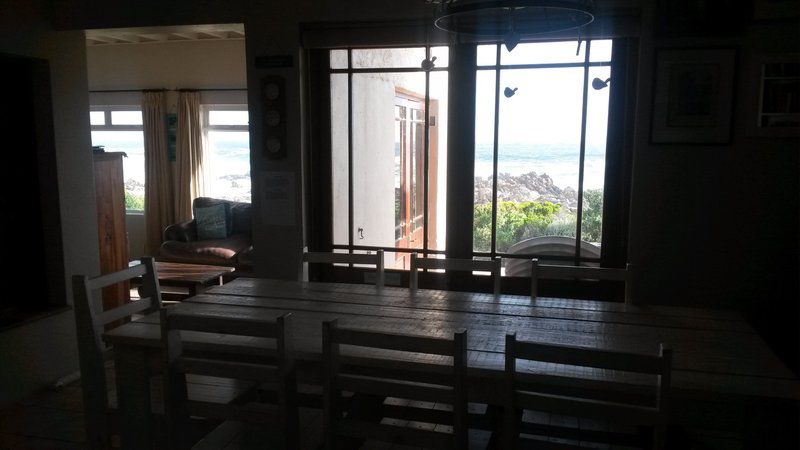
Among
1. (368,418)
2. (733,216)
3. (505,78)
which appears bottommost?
(368,418)

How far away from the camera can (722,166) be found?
10.5ft

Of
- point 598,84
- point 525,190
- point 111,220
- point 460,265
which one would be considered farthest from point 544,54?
point 111,220

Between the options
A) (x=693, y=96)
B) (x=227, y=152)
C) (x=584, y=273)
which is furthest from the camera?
(x=227, y=152)

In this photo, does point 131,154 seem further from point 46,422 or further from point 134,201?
point 46,422

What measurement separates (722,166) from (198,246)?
202 inches

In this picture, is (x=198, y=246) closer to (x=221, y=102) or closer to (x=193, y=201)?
(x=193, y=201)

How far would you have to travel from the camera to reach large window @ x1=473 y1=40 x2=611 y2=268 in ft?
11.4

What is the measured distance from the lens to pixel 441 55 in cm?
368

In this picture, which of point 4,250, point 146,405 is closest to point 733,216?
point 146,405

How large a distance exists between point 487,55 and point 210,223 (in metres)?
4.29

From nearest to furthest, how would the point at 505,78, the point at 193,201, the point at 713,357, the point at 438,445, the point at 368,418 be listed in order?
the point at 438,445 < the point at 713,357 < the point at 368,418 < the point at 505,78 < the point at 193,201

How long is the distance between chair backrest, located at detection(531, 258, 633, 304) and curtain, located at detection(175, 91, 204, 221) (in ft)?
19.0

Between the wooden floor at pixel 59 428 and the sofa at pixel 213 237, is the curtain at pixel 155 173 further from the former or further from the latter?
the wooden floor at pixel 59 428

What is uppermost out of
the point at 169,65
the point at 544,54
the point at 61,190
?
the point at 169,65
